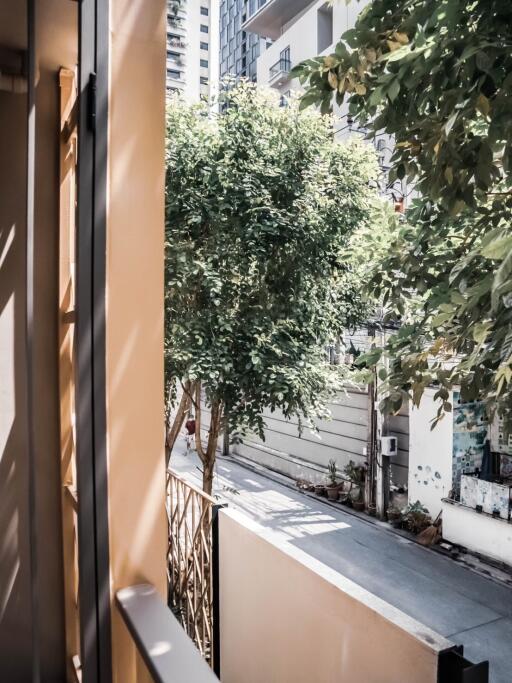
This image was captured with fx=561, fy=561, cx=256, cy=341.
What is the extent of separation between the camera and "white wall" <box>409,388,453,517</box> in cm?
632

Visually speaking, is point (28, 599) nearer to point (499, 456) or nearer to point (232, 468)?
point (499, 456)

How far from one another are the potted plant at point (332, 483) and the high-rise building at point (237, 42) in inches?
441

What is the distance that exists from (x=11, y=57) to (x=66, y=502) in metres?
1.05

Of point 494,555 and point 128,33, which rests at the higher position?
point 128,33

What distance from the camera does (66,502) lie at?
135 centimetres

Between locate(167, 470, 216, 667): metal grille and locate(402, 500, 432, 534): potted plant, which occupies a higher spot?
locate(167, 470, 216, 667): metal grille

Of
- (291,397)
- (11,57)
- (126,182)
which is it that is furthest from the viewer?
(291,397)

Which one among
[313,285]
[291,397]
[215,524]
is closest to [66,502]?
[215,524]

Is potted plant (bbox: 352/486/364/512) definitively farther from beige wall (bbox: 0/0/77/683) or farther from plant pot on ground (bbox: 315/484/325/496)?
beige wall (bbox: 0/0/77/683)

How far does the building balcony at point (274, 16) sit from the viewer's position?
1182 centimetres

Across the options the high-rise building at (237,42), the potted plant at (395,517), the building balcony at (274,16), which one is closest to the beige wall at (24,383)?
the potted plant at (395,517)

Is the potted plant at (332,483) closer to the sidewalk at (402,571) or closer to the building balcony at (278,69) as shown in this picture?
the sidewalk at (402,571)

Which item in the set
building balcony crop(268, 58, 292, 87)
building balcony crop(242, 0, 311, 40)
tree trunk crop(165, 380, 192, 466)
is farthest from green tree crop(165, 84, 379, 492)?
building balcony crop(242, 0, 311, 40)

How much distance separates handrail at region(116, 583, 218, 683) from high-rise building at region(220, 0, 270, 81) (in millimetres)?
15244
